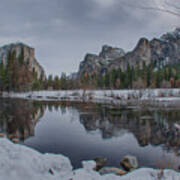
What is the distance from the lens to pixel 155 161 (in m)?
7.56

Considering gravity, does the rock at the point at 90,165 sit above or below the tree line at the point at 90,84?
below

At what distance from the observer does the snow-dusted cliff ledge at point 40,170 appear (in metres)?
4.59

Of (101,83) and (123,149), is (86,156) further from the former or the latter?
(101,83)

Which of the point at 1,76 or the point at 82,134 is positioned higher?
the point at 1,76

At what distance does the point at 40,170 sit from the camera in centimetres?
512

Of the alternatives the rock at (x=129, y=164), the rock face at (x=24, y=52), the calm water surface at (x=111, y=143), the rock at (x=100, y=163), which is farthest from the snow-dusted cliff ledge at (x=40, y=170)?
the rock face at (x=24, y=52)

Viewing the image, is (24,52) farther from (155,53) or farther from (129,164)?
(129,164)

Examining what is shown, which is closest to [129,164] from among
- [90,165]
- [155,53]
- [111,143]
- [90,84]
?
[90,165]

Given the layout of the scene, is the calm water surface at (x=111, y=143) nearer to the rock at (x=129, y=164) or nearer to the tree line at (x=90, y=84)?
the rock at (x=129, y=164)

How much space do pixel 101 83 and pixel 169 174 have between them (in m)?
75.7

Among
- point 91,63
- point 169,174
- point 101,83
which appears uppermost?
point 91,63

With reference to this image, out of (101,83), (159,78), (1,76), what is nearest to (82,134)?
(1,76)

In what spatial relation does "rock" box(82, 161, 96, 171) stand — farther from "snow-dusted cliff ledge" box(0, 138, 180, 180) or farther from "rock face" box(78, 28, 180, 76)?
"rock face" box(78, 28, 180, 76)

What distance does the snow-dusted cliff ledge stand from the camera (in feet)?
15.0
